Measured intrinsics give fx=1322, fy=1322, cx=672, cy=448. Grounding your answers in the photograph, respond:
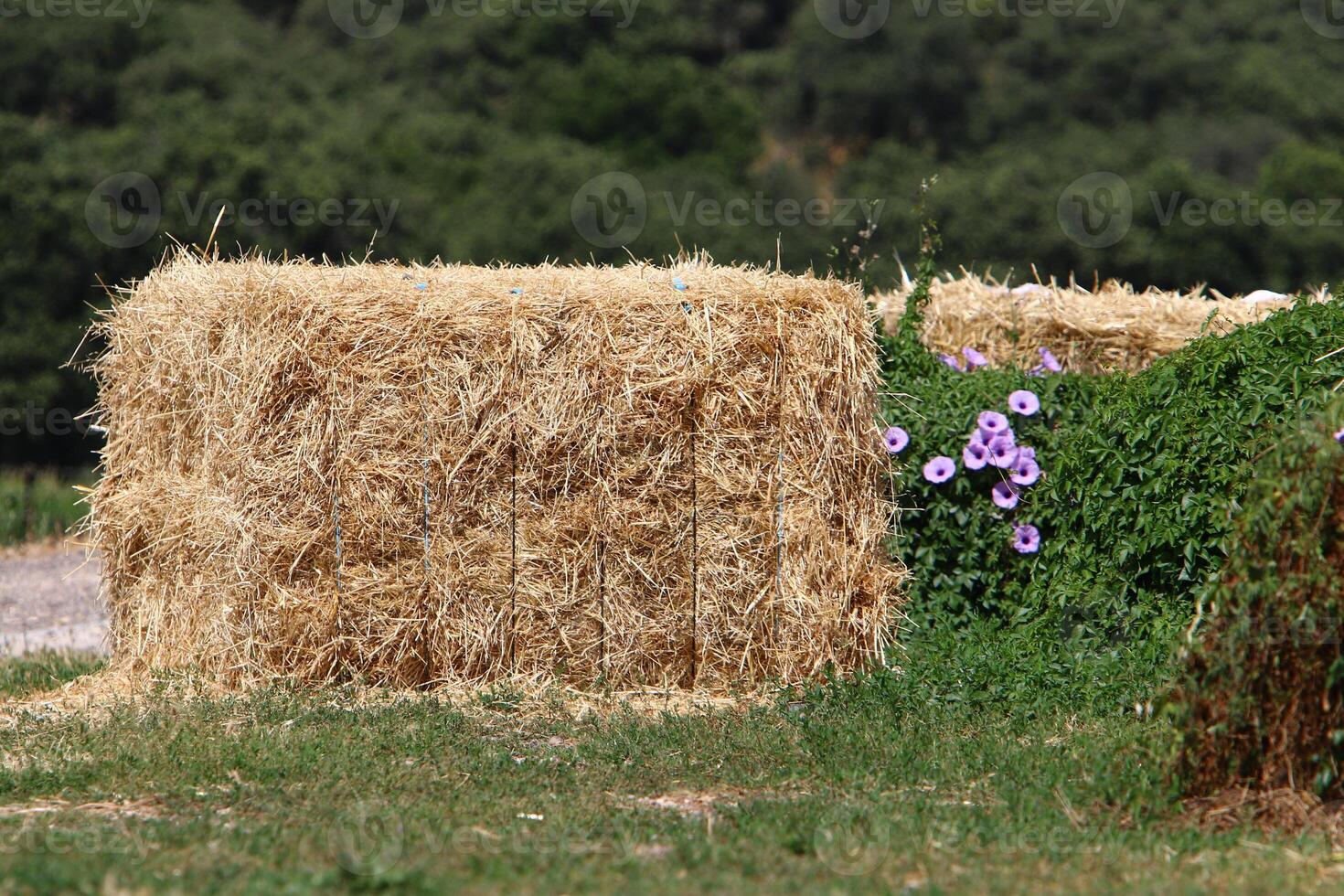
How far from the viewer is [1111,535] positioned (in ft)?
19.0

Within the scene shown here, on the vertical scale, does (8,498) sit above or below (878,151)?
below

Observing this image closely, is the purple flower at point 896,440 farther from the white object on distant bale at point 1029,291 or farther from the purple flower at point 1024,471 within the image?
the white object on distant bale at point 1029,291

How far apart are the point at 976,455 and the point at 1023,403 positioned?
409mm

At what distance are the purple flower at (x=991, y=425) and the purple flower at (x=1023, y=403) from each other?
0.14 metres

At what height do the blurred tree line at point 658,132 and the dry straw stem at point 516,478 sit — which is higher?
the blurred tree line at point 658,132

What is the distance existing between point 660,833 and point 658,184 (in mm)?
24817

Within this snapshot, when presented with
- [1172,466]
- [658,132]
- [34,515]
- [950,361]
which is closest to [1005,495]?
[1172,466]

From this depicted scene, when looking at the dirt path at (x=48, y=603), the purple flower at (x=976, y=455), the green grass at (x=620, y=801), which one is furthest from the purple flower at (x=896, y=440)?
the dirt path at (x=48, y=603)

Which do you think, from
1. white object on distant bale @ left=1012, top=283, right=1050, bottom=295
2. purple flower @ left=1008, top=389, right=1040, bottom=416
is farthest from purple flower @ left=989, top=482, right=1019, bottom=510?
white object on distant bale @ left=1012, top=283, right=1050, bottom=295

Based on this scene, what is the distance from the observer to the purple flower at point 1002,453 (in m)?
6.23

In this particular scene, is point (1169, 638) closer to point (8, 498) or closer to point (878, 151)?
point (8, 498)

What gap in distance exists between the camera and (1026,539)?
6.16 meters

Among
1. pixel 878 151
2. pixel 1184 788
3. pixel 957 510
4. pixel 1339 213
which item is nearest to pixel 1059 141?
pixel 878 151

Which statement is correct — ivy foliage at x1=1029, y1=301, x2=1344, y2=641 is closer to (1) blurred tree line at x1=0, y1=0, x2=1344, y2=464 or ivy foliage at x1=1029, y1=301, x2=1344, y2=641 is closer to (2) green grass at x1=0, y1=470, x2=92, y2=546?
(2) green grass at x1=0, y1=470, x2=92, y2=546
